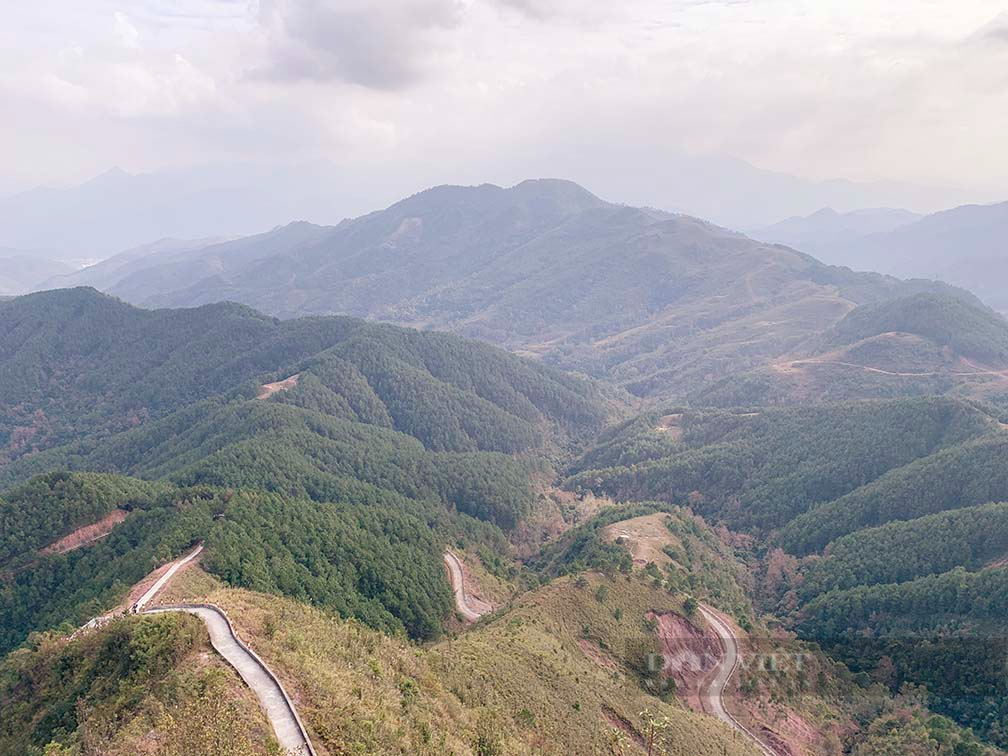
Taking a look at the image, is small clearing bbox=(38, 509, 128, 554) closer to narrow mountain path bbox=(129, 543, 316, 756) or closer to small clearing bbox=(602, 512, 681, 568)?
narrow mountain path bbox=(129, 543, 316, 756)

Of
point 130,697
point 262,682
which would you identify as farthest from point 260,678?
point 130,697

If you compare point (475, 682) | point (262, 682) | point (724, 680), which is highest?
point (262, 682)

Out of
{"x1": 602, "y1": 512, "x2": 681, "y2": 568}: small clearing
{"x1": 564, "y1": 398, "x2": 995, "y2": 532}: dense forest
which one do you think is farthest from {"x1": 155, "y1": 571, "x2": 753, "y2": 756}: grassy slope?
{"x1": 564, "y1": 398, "x2": 995, "y2": 532}: dense forest

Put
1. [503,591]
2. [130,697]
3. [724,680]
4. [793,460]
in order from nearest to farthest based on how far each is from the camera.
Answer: [130,697] → [724,680] → [503,591] → [793,460]

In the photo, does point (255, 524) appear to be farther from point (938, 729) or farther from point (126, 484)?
point (938, 729)

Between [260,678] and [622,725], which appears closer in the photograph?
[260,678]

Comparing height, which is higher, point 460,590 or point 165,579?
point 165,579

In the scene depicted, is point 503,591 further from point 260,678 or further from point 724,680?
point 260,678
